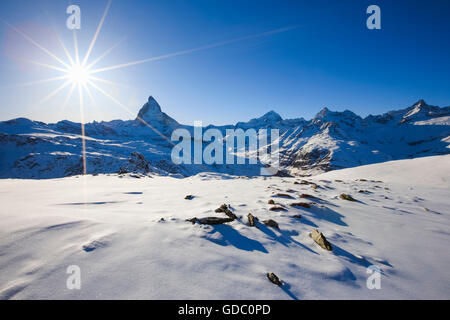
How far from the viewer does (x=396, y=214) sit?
5438 mm

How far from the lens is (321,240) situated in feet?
10.9

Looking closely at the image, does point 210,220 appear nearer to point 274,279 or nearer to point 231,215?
point 231,215

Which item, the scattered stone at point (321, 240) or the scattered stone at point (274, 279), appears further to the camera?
the scattered stone at point (321, 240)

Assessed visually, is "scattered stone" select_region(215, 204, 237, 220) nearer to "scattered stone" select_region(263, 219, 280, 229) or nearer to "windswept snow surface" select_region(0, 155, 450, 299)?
"windswept snow surface" select_region(0, 155, 450, 299)

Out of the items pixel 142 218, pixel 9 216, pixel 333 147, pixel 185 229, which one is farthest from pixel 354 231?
pixel 333 147

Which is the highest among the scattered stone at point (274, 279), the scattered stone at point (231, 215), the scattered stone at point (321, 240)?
the scattered stone at point (231, 215)

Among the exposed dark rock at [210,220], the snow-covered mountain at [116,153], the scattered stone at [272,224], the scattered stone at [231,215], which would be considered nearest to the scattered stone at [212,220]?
the exposed dark rock at [210,220]

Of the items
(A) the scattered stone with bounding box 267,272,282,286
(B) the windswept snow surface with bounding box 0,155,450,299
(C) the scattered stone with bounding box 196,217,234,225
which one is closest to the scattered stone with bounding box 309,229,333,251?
(B) the windswept snow surface with bounding box 0,155,450,299

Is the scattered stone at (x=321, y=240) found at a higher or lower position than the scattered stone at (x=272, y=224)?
lower

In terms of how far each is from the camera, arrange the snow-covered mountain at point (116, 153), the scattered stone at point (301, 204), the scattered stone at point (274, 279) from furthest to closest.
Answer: the snow-covered mountain at point (116, 153), the scattered stone at point (301, 204), the scattered stone at point (274, 279)

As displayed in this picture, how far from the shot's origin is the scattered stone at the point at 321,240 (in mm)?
3227

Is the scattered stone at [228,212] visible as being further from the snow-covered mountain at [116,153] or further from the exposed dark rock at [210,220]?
the snow-covered mountain at [116,153]

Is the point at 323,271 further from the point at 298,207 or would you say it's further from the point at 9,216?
the point at 9,216

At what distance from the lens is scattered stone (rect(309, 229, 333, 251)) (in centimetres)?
323
